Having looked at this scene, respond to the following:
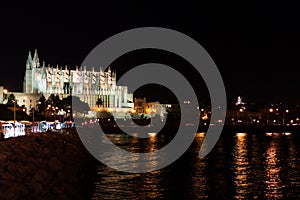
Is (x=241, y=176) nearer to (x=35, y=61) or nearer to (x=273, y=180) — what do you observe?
(x=273, y=180)

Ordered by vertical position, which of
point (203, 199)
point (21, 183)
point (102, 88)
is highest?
point (102, 88)

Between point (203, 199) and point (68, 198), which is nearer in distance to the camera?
point (68, 198)

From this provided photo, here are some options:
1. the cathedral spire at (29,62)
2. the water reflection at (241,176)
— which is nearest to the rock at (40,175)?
the water reflection at (241,176)

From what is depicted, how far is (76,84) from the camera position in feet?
353

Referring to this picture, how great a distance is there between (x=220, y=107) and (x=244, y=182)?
389ft

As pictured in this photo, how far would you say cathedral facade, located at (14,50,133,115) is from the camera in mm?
102688

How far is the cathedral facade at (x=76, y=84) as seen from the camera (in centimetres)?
10269

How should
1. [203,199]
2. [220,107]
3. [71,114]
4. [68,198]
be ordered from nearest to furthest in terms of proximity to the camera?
1. [68,198]
2. [203,199]
3. [71,114]
4. [220,107]

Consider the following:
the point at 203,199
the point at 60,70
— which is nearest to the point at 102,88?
the point at 60,70

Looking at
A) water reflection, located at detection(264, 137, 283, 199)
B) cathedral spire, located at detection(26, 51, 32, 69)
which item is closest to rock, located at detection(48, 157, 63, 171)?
water reflection, located at detection(264, 137, 283, 199)

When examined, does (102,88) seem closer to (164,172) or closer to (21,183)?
(164,172)

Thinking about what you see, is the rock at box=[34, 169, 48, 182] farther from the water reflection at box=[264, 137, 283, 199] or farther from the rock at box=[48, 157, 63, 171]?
the water reflection at box=[264, 137, 283, 199]

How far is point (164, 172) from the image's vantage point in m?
23.8

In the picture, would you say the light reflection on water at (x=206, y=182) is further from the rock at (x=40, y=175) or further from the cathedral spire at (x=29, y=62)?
the cathedral spire at (x=29, y=62)
